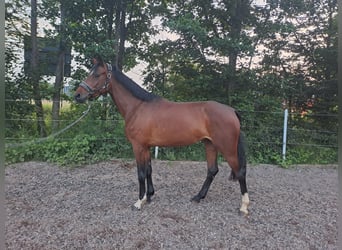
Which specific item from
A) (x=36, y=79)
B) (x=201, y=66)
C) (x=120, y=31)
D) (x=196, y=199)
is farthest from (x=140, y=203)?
(x=120, y=31)

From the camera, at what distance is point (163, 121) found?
2973mm

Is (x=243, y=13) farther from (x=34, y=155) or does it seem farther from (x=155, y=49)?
(x=34, y=155)

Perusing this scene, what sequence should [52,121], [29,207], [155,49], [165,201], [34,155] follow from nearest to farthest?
1. [29,207]
2. [165,201]
3. [34,155]
4. [52,121]
5. [155,49]

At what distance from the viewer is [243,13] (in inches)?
217

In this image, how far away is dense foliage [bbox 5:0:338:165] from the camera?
5016 millimetres

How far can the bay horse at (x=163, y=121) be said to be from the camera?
9.42 ft

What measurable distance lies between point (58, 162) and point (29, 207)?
5.42 feet

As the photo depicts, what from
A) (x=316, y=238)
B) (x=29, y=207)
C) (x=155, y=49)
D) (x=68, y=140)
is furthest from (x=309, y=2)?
(x=29, y=207)

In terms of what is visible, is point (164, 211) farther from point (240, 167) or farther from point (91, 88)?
point (91, 88)

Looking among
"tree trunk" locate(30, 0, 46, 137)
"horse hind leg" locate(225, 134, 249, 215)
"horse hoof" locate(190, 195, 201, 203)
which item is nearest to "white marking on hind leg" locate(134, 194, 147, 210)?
"horse hoof" locate(190, 195, 201, 203)

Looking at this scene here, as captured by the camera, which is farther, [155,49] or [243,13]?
[155,49]

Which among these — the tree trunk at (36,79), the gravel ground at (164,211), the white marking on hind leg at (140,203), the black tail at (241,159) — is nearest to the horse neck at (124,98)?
the white marking on hind leg at (140,203)

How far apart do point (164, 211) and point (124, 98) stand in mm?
1395

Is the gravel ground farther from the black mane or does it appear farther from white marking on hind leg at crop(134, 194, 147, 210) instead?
the black mane
